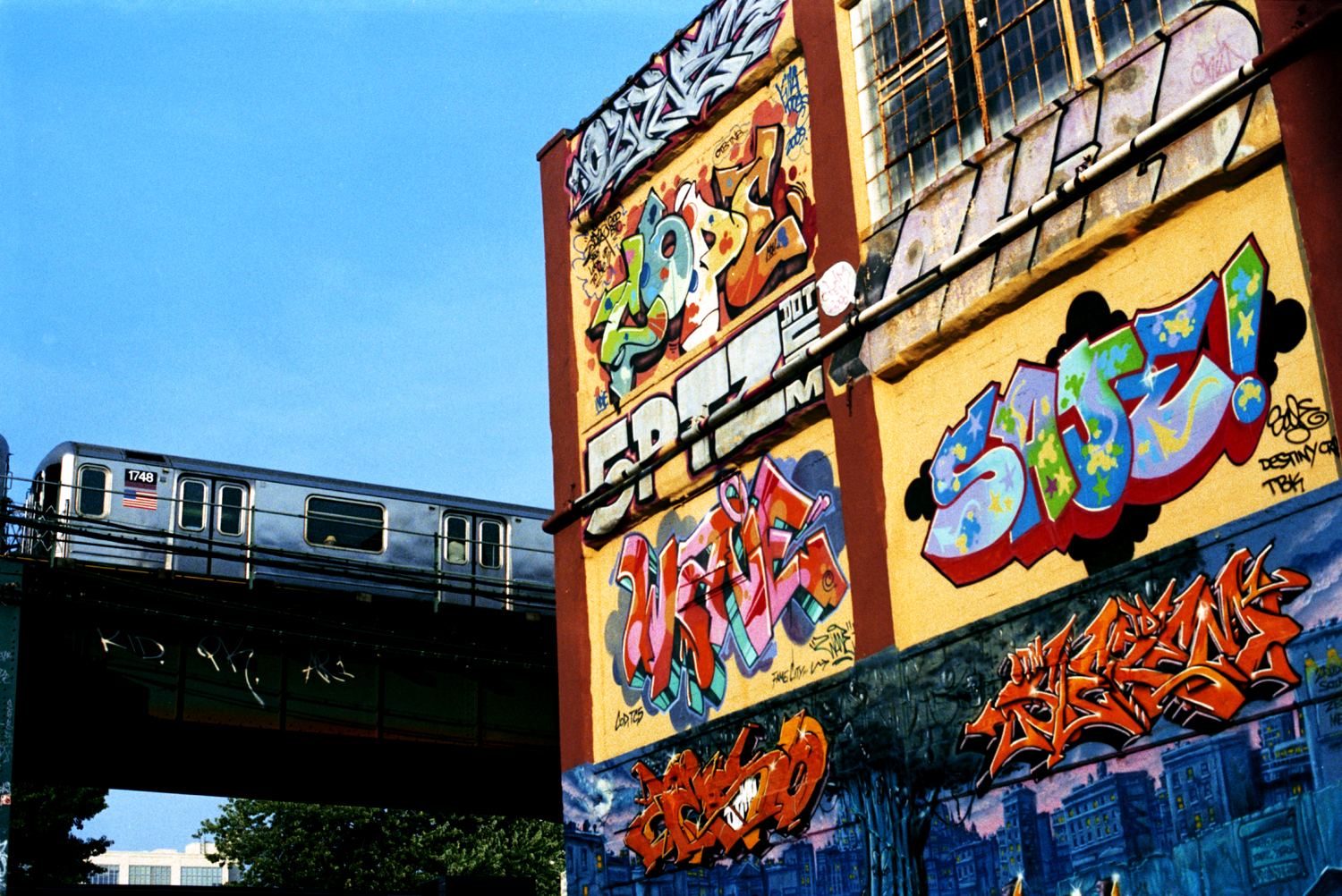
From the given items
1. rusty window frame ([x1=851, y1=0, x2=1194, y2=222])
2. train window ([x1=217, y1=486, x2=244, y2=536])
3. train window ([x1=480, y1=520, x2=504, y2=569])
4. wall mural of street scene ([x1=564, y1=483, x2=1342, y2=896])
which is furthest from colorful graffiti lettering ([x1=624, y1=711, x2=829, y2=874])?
train window ([x1=480, y1=520, x2=504, y2=569])

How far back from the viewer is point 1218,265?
949 centimetres

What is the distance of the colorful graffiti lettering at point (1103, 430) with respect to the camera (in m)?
9.30

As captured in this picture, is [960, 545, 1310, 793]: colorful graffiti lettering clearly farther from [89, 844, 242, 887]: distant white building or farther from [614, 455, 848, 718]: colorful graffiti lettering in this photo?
[89, 844, 242, 887]: distant white building

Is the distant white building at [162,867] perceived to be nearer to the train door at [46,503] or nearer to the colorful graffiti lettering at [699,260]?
the train door at [46,503]

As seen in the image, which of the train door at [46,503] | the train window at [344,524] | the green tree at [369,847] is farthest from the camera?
the green tree at [369,847]

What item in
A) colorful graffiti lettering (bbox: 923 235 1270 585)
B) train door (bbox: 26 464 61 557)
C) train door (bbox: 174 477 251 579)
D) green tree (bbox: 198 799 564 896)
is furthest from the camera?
green tree (bbox: 198 799 564 896)

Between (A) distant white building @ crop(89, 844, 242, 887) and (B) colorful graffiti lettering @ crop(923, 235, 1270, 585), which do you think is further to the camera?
(A) distant white building @ crop(89, 844, 242, 887)

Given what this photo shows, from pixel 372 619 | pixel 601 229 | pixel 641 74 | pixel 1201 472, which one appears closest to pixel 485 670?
pixel 372 619

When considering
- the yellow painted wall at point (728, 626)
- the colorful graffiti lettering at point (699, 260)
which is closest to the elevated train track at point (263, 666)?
the yellow painted wall at point (728, 626)

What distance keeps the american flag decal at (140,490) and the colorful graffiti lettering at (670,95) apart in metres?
11.3

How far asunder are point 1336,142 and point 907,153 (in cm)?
425

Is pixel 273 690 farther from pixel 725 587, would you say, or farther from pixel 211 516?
pixel 725 587

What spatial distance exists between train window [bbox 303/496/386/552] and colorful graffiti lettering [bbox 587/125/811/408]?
37.3 feet

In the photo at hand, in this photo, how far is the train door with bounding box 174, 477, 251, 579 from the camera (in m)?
23.8
